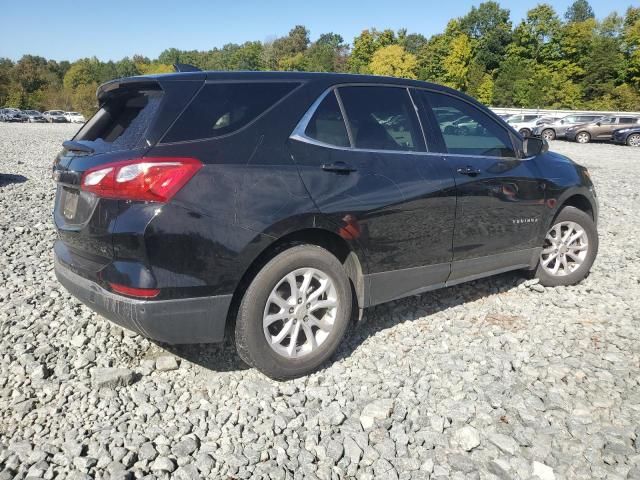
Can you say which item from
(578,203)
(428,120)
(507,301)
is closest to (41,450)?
(428,120)

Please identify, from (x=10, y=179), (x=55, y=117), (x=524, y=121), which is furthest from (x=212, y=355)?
(x=55, y=117)

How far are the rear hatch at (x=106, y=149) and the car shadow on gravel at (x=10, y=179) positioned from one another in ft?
26.6

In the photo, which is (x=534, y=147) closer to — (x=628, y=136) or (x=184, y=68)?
(x=184, y=68)

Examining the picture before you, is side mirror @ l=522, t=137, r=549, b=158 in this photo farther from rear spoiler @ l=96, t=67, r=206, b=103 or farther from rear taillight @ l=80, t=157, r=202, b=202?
rear taillight @ l=80, t=157, r=202, b=202

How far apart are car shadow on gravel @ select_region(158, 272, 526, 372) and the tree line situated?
53083 mm

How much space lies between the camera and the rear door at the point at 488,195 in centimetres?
395

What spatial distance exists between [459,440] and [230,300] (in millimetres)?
1402

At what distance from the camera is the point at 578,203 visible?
5129 millimetres

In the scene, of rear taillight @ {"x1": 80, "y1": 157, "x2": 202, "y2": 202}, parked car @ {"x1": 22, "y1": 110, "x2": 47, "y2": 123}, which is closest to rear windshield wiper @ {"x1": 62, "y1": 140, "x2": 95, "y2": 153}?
rear taillight @ {"x1": 80, "y1": 157, "x2": 202, "y2": 202}

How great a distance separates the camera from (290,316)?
3197mm

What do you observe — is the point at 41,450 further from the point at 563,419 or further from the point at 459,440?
the point at 563,419

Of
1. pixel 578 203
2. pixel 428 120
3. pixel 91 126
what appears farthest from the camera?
pixel 578 203

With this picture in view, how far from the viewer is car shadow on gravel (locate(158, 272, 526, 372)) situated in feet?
11.6

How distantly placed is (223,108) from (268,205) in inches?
24.0
